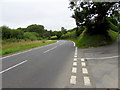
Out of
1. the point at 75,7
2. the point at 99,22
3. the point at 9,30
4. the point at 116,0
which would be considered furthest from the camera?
the point at 9,30

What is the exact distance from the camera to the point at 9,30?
33969mm

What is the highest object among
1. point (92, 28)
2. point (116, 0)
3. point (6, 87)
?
point (116, 0)

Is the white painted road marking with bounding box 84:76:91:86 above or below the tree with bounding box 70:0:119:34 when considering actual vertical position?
below

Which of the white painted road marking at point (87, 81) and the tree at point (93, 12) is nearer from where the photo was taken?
the white painted road marking at point (87, 81)

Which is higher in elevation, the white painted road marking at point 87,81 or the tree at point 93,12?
the tree at point 93,12

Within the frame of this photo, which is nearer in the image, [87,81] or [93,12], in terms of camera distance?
[87,81]

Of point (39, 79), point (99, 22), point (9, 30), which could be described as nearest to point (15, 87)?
point (39, 79)

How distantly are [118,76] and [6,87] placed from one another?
412 centimetres

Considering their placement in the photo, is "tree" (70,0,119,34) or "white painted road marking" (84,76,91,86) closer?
"white painted road marking" (84,76,91,86)

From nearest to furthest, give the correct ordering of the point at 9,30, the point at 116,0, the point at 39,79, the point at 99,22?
the point at 39,79
the point at 116,0
the point at 99,22
the point at 9,30

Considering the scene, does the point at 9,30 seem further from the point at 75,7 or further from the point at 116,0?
the point at 116,0

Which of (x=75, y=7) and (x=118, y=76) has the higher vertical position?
(x=75, y=7)

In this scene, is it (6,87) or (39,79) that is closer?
(6,87)

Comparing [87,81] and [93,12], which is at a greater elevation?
[93,12]
